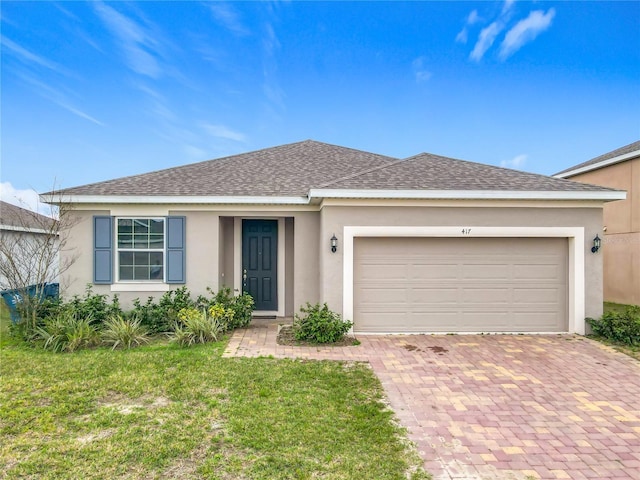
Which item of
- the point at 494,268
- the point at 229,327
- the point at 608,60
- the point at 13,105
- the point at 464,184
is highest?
the point at 608,60

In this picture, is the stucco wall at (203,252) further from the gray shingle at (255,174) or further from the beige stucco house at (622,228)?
the beige stucco house at (622,228)

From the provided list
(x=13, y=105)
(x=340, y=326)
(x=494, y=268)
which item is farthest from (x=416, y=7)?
(x=13, y=105)

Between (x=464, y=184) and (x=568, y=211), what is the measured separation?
2.44 metres

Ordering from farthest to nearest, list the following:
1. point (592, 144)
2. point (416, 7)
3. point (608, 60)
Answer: point (592, 144), point (608, 60), point (416, 7)

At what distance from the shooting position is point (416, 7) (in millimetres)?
12055

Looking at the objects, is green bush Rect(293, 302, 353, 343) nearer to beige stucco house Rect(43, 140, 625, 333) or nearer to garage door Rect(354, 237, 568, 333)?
beige stucco house Rect(43, 140, 625, 333)

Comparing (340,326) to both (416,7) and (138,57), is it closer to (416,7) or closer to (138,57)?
(416,7)

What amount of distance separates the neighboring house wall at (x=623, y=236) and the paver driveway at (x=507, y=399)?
6049 millimetres

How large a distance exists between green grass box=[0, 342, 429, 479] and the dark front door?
3.62m

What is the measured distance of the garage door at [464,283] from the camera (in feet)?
25.5

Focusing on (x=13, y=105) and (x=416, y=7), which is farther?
(x=416, y=7)

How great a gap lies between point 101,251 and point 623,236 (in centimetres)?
1588

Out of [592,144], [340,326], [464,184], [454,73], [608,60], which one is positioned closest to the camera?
[340,326]

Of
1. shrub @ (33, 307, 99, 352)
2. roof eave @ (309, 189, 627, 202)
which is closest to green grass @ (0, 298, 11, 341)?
shrub @ (33, 307, 99, 352)
